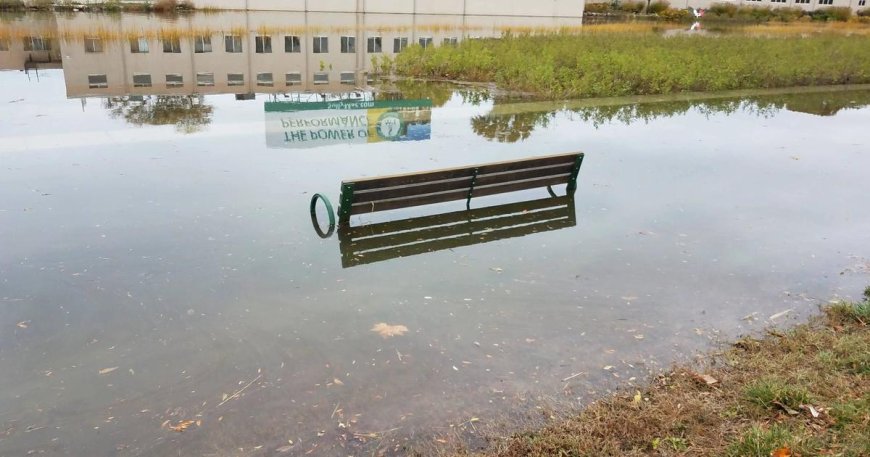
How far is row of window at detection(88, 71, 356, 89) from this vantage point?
19.5 meters

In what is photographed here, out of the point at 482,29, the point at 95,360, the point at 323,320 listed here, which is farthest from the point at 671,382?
the point at 482,29

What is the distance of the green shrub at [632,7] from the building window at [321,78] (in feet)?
199

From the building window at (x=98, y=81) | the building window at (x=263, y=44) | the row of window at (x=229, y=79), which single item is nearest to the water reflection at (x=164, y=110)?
the building window at (x=98, y=81)

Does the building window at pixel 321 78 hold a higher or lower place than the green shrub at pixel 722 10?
lower

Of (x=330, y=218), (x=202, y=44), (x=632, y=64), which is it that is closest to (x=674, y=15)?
(x=632, y=64)

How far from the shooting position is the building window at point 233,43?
2864cm

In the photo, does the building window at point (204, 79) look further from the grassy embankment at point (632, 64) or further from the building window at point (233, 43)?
the building window at point (233, 43)

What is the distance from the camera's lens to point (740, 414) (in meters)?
4.45

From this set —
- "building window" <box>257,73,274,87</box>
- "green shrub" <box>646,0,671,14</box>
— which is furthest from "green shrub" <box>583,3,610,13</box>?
"building window" <box>257,73,274,87</box>

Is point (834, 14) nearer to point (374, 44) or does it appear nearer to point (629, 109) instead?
point (374, 44)

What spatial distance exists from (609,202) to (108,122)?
11.0 meters

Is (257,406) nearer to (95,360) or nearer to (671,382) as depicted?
(95,360)

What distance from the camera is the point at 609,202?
9930mm

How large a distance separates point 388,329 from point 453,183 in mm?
3305
